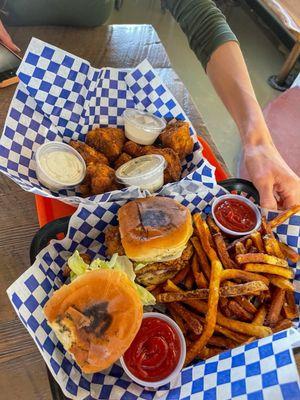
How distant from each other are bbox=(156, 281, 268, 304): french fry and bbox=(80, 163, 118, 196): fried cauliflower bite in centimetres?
52

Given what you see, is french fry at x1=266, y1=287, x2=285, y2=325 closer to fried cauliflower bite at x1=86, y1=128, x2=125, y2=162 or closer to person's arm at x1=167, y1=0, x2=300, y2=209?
person's arm at x1=167, y1=0, x2=300, y2=209

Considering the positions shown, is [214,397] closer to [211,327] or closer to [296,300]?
[211,327]

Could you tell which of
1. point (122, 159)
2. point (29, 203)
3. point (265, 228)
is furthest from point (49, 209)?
point (265, 228)

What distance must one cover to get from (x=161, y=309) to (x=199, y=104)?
3.10m

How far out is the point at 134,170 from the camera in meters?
1.69

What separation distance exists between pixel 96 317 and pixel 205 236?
0.55 meters

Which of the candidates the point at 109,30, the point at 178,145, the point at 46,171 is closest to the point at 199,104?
the point at 109,30

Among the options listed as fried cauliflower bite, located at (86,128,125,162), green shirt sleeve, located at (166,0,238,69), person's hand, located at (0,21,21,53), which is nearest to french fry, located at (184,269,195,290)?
fried cauliflower bite, located at (86,128,125,162)

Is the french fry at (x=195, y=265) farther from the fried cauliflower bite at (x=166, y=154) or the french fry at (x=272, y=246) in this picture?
the fried cauliflower bite at (x=166, y=154)

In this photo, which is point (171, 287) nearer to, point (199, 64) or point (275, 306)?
point (275, 306)

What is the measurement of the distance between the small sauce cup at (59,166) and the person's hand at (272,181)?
2.48 ft

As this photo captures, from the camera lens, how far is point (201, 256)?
60.2 inches

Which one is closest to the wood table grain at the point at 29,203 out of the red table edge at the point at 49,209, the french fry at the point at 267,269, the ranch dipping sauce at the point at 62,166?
the red table edge at the point at 49,209

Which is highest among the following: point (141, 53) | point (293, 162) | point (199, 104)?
point (141, 53)
